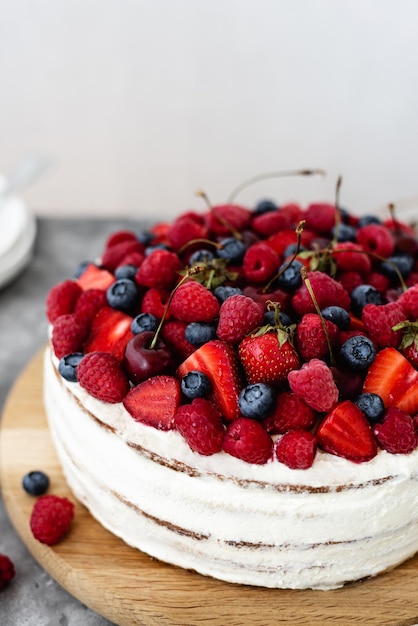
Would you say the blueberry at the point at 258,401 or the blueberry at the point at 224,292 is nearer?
the blueberry at the point at 258,401

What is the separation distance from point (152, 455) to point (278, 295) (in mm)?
488

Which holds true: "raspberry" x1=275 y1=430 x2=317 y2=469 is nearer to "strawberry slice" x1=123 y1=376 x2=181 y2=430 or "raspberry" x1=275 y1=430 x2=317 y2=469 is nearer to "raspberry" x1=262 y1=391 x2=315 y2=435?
"raspberry" x1=262 y1=391 x2=315 y2=435

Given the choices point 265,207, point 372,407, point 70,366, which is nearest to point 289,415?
point 372,407

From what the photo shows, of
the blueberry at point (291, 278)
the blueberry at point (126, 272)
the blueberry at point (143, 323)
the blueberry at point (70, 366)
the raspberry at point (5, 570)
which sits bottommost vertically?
the raspberry at point (5, 570)

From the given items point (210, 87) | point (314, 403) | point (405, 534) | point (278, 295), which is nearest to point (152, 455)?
point (314, 403)

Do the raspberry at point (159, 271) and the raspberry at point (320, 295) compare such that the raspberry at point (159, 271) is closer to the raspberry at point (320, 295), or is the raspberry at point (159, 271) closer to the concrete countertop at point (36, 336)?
the raspberry at point (320, 295)

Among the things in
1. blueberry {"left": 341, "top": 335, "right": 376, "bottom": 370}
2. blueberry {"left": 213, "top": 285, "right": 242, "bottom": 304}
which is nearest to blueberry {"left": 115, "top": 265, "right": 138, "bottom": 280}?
blueberry {"left": 213, "top": 285, "right": 242, "bottom": 304}

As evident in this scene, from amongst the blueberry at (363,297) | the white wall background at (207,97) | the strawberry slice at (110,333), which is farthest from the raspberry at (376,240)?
the white wall background at (207,97)

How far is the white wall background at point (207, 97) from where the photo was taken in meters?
3.39

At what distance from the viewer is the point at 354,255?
210 centimetres

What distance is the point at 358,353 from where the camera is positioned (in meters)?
1.75

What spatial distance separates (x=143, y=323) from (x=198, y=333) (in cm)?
15

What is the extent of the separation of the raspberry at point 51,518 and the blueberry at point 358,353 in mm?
776

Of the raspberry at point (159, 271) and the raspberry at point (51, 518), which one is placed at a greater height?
the raspberry at point (159, 271)
